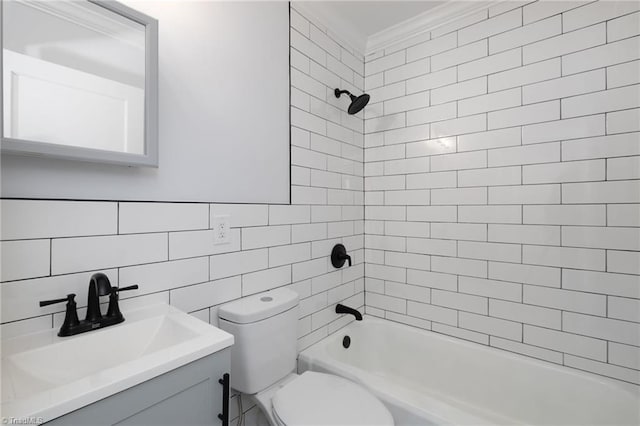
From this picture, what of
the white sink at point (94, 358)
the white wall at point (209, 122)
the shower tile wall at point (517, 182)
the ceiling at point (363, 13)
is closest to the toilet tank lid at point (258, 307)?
the white sink at point (94, 358)


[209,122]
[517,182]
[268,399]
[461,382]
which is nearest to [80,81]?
[209,122]

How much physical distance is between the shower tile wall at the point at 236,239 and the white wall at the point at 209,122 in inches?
2.2

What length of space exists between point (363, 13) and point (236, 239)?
164 centimetres

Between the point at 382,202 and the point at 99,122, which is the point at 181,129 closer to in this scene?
the point at 99,122

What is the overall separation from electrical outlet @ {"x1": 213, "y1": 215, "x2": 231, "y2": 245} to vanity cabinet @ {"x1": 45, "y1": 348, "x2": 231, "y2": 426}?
0.55 m

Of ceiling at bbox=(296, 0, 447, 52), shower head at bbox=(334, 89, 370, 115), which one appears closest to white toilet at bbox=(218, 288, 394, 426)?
shower head at bbox=(334, 89, 370, 115)

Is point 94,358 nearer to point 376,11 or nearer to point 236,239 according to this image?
point 236,239

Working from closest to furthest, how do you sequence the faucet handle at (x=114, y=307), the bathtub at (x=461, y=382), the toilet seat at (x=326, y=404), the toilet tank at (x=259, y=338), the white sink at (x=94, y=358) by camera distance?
the white sink at (x=94, y=358)
the faucet handle at (x=114, y=307)
the toilet seat at (x=326, y=404)
the toilet tank at (x=259, y=338)
the bathtub at (x=461, y=382)

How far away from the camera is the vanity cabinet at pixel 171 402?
2.06ft

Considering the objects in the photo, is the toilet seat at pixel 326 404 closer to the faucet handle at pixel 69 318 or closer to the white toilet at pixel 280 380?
the white toilet at pixel 280 380

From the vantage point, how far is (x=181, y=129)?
3.92 feet

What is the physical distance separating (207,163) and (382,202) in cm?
130

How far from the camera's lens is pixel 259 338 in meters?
1.26

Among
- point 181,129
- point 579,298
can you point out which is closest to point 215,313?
point 181,129
